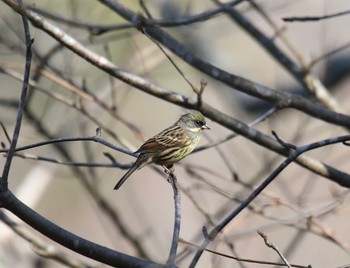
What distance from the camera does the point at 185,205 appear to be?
9469mm

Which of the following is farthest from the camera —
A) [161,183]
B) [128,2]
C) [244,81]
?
A: [161,183]

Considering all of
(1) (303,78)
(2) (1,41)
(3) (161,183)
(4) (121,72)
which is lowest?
(4) (121,72)

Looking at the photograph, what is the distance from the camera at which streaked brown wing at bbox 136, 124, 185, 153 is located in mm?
4344

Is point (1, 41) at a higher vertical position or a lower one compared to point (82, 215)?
lower

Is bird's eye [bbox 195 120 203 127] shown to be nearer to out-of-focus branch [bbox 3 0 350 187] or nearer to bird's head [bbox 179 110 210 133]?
bird's head [bbox 179 110 210 133]

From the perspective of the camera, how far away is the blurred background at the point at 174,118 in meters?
4.96

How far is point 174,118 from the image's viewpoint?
11.0 meters

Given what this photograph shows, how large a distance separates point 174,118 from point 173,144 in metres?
6.45

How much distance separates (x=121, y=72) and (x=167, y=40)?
1.82 ft

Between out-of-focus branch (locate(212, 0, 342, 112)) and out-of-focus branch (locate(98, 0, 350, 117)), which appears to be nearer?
out-of-focus branch (locate(98, 0, 350, 117))

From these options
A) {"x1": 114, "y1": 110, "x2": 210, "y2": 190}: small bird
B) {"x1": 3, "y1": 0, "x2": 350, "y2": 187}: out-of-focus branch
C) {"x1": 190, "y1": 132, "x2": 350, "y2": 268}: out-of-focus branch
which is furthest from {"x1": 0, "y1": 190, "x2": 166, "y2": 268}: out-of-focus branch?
{"x1": 114, "y1": 110, "x2": 210, "y2": 190}: small bird

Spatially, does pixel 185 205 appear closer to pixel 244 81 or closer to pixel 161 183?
pixel 161 183

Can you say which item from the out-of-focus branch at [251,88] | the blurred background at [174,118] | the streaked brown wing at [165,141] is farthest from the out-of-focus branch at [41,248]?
the out-of-focus branch at [251,88]

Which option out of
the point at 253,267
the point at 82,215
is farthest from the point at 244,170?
the point at 82,215
